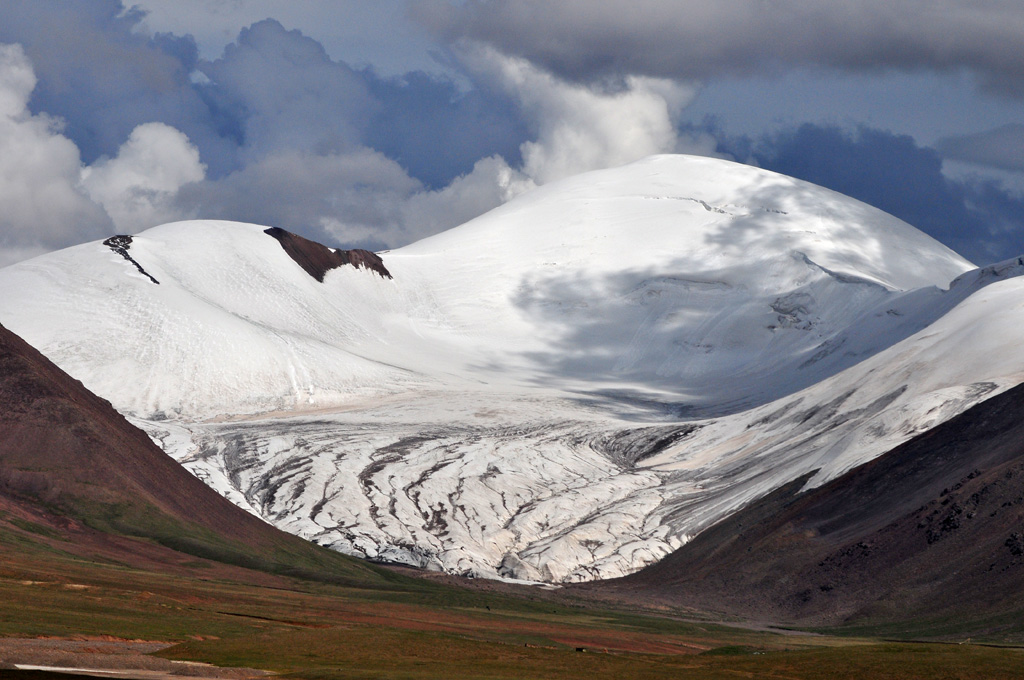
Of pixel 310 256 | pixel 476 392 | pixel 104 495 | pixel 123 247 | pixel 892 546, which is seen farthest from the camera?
pixel 310 256

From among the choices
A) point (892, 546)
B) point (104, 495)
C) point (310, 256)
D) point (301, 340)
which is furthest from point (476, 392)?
point (104, 495)

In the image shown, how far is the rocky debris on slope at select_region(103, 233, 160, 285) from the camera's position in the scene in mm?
170500

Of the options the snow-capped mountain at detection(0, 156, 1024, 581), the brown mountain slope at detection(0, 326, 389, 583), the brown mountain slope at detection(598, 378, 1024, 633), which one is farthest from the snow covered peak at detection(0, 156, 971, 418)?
the brown mountain slope at detection(598, 378, 1024, 633)

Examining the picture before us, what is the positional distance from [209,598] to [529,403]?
9985cm

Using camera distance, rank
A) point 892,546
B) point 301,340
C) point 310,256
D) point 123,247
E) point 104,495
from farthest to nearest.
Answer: point 310,256, point 123,247, point 301,340, point 892,546, point 104,495

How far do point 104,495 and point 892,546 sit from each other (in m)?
59.2

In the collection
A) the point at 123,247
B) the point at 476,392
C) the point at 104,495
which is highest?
the point at 123,247

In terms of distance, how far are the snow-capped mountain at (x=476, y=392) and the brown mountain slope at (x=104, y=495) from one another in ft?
46.9

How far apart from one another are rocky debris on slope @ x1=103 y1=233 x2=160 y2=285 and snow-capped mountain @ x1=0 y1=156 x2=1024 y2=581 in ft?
1.51

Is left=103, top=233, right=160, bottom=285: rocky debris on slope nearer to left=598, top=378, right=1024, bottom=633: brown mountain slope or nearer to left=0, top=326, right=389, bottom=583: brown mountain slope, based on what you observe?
left=0, top=326, right=389, bottom=583: brown mountain slope

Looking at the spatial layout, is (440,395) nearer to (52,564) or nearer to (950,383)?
(950,383)

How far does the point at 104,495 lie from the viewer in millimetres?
83750

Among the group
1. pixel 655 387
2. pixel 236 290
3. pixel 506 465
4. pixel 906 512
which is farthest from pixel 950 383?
pixel 236 290

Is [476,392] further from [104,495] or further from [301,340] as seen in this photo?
[104,495]
